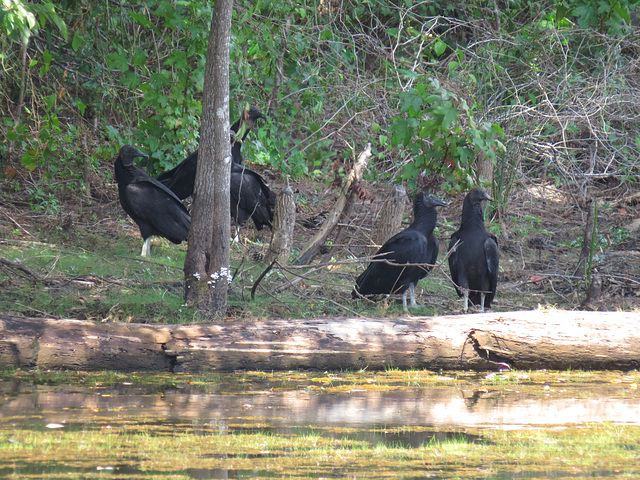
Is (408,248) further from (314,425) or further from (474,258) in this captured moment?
(314,425)

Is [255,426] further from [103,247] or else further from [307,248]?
[103,247]

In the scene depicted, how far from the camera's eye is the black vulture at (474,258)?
7.41 m

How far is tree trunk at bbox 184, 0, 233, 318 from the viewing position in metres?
6.18

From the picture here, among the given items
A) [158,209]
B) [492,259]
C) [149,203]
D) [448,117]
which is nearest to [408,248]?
[492,259]

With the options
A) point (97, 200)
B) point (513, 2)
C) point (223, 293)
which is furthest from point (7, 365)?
point (513, 2)

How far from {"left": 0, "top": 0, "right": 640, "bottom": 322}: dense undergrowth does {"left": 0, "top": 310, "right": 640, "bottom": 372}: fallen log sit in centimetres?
100

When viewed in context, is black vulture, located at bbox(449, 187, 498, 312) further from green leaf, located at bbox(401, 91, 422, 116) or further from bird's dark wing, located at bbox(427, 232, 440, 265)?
green leaf, located at bbox(401, 91, 422, 116)

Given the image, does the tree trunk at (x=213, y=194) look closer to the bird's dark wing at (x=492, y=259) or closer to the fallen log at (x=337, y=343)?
the fallen log at (x=337, y=343)

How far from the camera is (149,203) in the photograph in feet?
28.4

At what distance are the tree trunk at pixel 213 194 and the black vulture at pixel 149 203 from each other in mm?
2425

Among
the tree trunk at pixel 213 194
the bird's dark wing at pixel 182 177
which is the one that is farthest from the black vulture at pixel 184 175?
the tree trunk at pixel 213 194

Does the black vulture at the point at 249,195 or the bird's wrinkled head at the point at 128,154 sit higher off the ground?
the bird's wrinkled head at the point at 128,154

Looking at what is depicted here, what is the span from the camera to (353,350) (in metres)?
5.46

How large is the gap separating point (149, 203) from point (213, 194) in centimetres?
260
